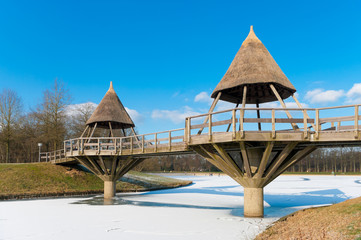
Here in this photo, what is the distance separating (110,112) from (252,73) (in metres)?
14.6

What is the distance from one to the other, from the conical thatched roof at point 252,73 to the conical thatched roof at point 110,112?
11.6 meters

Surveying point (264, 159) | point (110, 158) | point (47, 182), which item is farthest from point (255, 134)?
point (47, 182)

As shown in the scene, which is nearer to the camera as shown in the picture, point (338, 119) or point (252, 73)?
point (338, 119)

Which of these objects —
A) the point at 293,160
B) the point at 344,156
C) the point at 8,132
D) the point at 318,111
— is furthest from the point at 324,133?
the point at 344,156

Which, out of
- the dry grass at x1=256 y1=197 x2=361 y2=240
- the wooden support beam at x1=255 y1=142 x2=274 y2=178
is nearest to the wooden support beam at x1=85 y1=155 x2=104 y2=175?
the wooden support beam at x1=255 y1=142 x2=274 y2=178

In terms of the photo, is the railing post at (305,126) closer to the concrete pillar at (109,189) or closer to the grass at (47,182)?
the concrete pillar at (109,189)

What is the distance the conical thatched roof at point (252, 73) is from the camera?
1577 centimetres

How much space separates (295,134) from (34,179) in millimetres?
24537

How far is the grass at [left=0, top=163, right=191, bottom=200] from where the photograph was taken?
86.8ft

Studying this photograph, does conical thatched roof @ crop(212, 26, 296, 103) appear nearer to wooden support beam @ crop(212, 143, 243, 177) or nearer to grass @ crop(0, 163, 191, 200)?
wooden support beam @ crop(212, 143, 243, 177)

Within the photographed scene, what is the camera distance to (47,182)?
28672 mm

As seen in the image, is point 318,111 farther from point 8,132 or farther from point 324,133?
point 8,132

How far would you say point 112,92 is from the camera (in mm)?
28812

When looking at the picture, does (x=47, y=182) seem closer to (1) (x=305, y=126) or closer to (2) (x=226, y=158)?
(2) (x=226, y=158)
